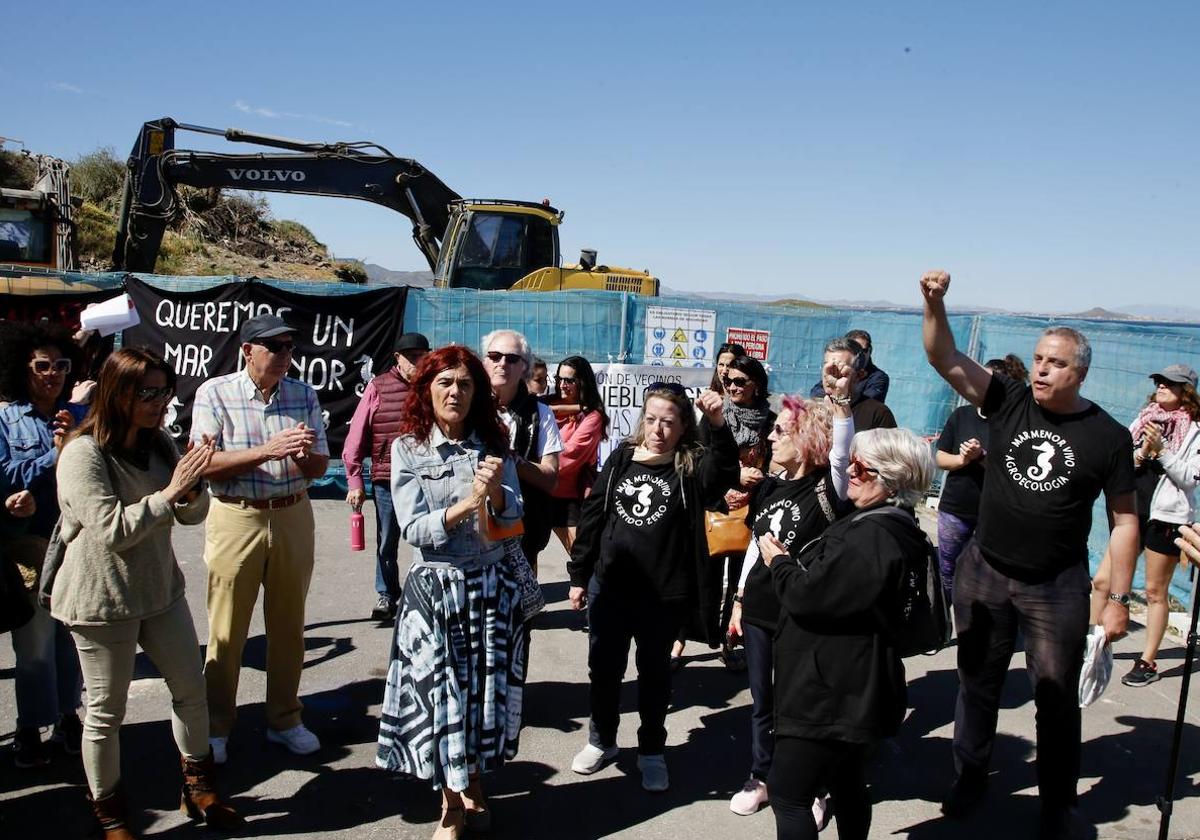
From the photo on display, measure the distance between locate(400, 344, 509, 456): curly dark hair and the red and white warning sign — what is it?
22.1 ft

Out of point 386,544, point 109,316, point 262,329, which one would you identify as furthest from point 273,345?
point 386,544

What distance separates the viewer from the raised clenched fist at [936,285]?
325 cm

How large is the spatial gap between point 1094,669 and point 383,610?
4.13 metres

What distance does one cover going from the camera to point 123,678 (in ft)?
10.4

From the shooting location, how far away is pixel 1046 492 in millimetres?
3502

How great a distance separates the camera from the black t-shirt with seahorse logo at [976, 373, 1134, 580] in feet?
11.3

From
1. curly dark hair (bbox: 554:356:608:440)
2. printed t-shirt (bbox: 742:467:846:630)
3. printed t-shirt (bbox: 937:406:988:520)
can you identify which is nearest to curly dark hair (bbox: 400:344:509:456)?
printed t-shirt (bbox: 742:467:846:630)

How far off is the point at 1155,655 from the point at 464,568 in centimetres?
456

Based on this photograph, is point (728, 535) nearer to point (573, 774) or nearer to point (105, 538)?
point (573, 774)

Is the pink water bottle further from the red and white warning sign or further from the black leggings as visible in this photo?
the red and white warning sign

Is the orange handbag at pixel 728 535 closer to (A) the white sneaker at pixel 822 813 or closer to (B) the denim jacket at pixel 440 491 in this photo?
(A) the white sneaker at pixel 822 813

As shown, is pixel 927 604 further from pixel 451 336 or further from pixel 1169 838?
pixel 451 336

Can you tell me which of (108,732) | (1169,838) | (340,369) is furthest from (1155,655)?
(340,369)

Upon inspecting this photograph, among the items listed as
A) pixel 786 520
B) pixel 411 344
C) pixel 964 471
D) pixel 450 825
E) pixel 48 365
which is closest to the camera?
pixel 450 825
